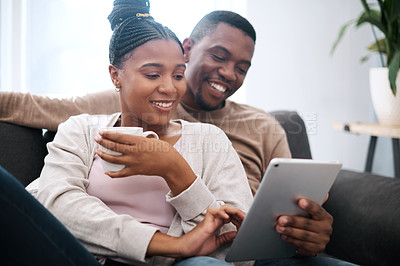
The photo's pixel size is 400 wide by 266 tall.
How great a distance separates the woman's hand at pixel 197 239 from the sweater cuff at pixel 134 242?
16 millimetres

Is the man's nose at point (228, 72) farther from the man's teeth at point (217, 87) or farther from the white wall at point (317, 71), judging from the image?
the white wall at point (317, 71)

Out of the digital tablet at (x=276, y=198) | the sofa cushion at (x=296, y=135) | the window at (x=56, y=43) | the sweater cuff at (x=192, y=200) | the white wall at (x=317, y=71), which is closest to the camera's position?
the digital tablet at (x=276, y=198)

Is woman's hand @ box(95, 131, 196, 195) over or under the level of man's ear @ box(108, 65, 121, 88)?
under

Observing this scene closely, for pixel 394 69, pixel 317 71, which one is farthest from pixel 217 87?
pixel 317 71

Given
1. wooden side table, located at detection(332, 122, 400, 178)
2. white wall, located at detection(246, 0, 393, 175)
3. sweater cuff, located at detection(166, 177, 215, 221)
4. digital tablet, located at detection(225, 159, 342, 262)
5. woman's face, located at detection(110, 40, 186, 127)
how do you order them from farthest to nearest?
white wall, located at detection(246, 0, 393, 175) → wooden side table, located at detection(332, 122, 400, 178) → woman's face, located at detection(110, 40, 186, 127) → sweater cuff, located at detection(166, 177, 215, 221) → digital tablet, located at detection(225, 159, 342, 262)

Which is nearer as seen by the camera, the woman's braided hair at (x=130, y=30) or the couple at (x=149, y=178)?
the couple at (x=149, y=178)

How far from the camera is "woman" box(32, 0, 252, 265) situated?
0.84m

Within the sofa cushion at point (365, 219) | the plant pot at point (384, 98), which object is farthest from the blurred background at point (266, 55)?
the sofa cushion at point (365, 219)

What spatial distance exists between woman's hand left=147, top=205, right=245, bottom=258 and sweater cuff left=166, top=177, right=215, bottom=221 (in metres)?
0.04

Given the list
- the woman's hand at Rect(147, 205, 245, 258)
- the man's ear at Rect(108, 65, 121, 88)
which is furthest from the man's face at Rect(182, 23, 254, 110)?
the woman's hand at Rect(147, 205, 245, 258)

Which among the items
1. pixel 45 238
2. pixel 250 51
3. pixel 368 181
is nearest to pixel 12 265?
pixel 45 238

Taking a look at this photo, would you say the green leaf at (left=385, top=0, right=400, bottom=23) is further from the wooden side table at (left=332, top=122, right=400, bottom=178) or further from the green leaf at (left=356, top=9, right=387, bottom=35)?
the wooden side table at (left=332, top=122, right=400, bottom=178)

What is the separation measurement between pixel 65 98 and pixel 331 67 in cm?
215

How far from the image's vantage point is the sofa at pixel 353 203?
1253 mm
